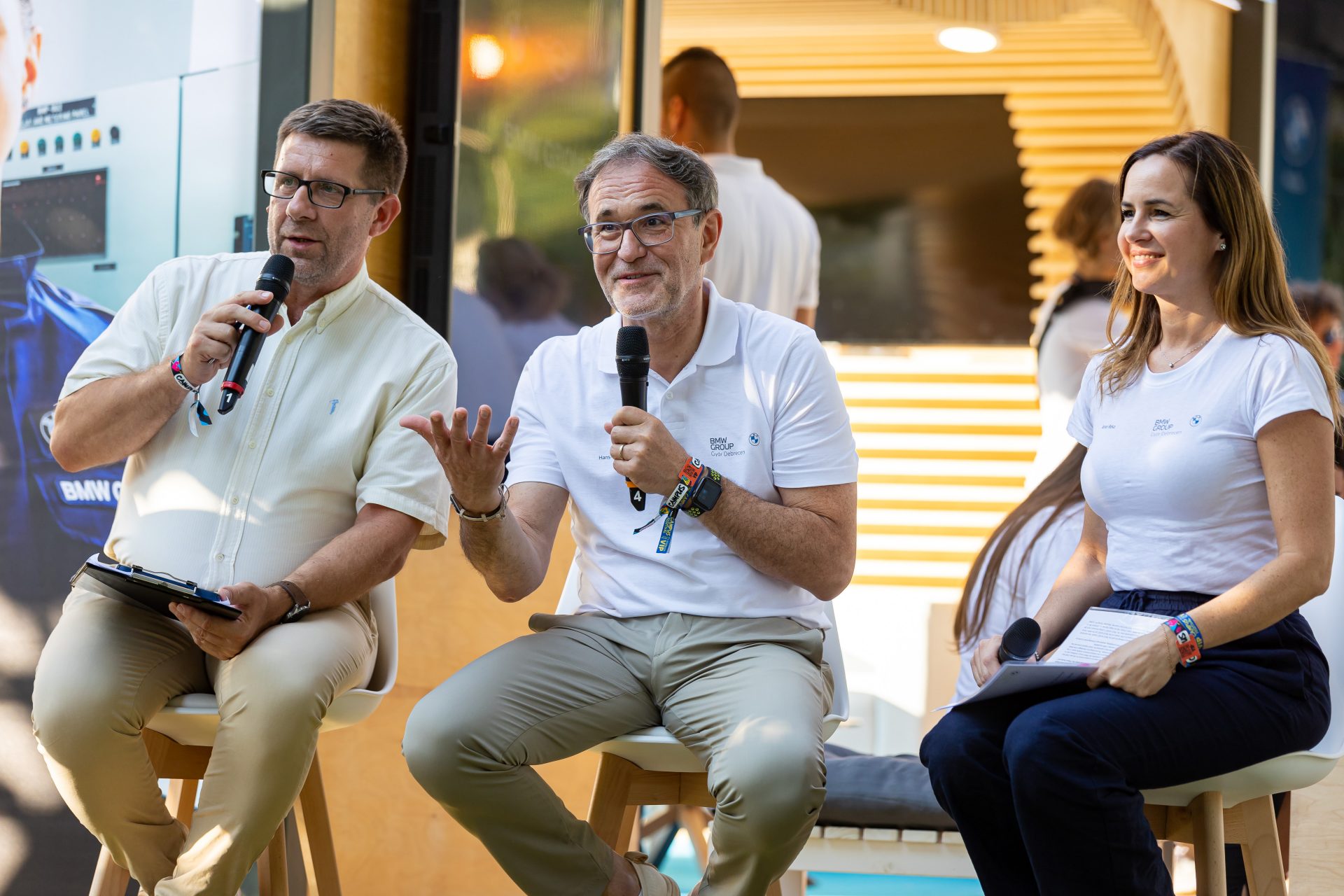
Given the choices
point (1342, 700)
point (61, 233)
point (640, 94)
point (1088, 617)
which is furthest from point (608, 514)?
point (640, 94)

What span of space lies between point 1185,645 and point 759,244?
2562 millimetres

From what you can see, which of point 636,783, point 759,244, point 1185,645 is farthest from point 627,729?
point 759,244

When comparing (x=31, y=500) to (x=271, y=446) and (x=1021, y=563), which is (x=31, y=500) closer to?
(x=271, y=446)

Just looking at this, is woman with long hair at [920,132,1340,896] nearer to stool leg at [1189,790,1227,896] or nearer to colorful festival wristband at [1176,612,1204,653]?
colorful festival wristband at [1176,612,1204,653]

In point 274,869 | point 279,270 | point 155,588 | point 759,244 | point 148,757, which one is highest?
point 759,244

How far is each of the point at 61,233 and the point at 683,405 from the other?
1.57m

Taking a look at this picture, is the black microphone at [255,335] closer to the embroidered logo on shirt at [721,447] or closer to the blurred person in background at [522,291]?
the embroidered logo on shirt at [721,447]

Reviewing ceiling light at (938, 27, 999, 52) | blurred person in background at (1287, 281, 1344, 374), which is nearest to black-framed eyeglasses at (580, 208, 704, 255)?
blurred person in background at (1287, 281, 1344, 374)

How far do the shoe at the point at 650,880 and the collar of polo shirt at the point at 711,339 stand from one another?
82 centimetres

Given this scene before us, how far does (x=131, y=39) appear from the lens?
9.58ft

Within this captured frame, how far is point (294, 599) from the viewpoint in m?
2.20

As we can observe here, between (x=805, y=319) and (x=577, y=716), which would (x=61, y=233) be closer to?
(x=577, y=716)

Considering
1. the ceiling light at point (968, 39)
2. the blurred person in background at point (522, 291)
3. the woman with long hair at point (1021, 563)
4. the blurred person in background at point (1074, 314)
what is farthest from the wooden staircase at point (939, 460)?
the woman with long hair at point (1021, 563)

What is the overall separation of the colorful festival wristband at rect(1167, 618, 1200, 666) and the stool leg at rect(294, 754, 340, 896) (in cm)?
145
